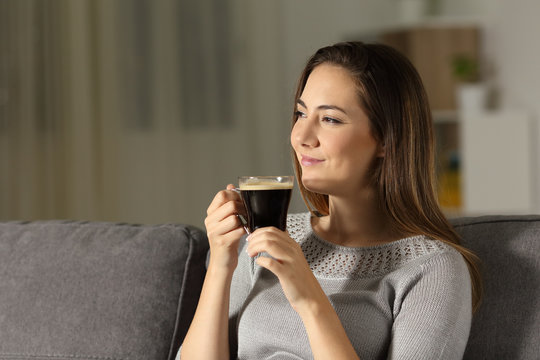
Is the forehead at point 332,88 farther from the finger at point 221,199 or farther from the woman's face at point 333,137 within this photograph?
the finger at point 221,199

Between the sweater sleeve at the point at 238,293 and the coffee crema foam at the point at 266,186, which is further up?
the coffee crema foam at the point at 266,186

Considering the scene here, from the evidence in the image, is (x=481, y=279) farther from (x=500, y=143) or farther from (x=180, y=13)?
(x=180, y=13)

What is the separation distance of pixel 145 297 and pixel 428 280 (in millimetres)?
733

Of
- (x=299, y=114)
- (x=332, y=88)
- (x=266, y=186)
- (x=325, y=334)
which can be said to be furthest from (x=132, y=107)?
(x=325, y=334)

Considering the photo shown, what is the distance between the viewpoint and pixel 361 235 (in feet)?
5.11

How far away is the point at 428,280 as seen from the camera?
1346 mm

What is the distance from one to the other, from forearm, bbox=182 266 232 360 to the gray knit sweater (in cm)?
5

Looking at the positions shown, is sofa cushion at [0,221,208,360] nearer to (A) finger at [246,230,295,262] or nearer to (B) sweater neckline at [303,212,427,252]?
(B) sweater neckline at [303,212,427,252]

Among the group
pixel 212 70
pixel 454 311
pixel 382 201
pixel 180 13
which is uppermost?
pixel 180 13

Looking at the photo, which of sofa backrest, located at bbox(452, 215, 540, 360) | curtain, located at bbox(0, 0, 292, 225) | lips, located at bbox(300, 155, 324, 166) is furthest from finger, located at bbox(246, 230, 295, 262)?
curtain, located at bbox(0, 0, 292, 225)

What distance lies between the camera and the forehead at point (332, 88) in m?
1.45

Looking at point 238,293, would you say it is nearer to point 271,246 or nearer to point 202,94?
point 271,246

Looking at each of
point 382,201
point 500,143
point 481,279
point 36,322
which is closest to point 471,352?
point 481,279

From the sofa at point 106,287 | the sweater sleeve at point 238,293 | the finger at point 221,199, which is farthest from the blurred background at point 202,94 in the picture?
the finger at point 221,199
